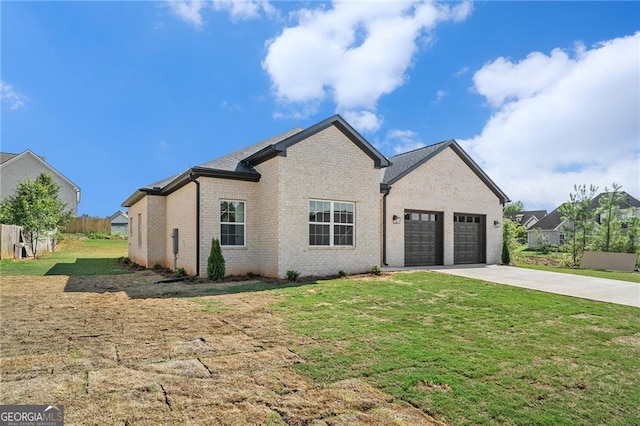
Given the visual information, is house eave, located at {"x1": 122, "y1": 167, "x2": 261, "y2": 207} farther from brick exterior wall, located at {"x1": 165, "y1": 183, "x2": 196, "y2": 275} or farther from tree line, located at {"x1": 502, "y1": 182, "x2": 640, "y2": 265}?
tree line, located at {"x1": 502, "y1": 182, "x2": 640, "y2": 265}

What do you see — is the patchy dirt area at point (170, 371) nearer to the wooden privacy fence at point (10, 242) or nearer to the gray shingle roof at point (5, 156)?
the wooden privacy fence at point (10, 242)

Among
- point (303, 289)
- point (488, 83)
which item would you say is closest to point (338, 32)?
point (488, 83)

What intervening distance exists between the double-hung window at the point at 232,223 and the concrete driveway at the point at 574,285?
28.3ft

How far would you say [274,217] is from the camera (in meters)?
12.1

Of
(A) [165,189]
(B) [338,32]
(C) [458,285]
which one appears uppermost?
(B) [338,32]

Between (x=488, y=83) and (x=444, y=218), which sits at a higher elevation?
(x=488, y=83)

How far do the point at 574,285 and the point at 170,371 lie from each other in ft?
40.6

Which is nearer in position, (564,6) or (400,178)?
(564,6)

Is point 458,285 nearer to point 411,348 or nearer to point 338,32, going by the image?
point 411,348

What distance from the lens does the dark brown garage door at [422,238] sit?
1659cm

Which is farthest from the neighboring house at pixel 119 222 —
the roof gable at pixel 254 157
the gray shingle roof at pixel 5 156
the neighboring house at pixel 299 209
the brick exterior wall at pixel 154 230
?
the roof gable at pixel 254 157

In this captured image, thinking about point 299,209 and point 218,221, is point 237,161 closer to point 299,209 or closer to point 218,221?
point 218,221

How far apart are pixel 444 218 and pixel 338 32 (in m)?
9.94

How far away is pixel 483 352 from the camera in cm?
508
